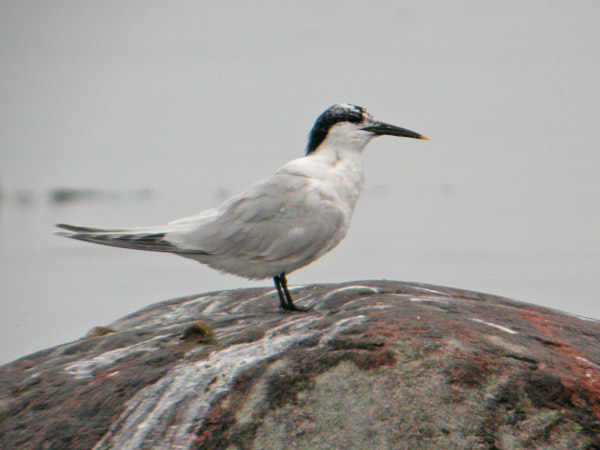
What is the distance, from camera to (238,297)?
5.11 metres

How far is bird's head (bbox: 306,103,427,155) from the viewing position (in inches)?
213

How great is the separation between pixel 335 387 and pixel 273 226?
173 cm

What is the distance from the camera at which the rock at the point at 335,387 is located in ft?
10.2

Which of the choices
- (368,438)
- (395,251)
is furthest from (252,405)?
(395,251)

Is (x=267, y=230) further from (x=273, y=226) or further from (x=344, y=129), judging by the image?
(x=344, y=129)

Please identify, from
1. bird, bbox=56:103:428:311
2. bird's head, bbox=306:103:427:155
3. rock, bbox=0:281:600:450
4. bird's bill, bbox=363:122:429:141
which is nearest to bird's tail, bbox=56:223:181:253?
bird, bbox=56:103:428:311

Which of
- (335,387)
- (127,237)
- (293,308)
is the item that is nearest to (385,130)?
(293,308)

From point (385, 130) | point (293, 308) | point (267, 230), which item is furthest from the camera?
point (385, 130)

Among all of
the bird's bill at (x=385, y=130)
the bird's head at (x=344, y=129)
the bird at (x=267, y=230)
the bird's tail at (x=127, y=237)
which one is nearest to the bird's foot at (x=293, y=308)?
the bird at (x=267, y=230)

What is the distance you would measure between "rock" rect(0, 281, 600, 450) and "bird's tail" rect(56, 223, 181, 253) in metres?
0.76

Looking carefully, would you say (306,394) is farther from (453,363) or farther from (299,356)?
(453,363)

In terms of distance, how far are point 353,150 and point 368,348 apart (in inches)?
87.6

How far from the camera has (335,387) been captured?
10.7ft

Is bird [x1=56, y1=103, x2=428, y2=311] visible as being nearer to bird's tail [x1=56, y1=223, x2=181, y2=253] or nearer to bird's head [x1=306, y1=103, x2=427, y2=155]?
bird's tail [x1=56, y1=223, x2=181, y2=253]
